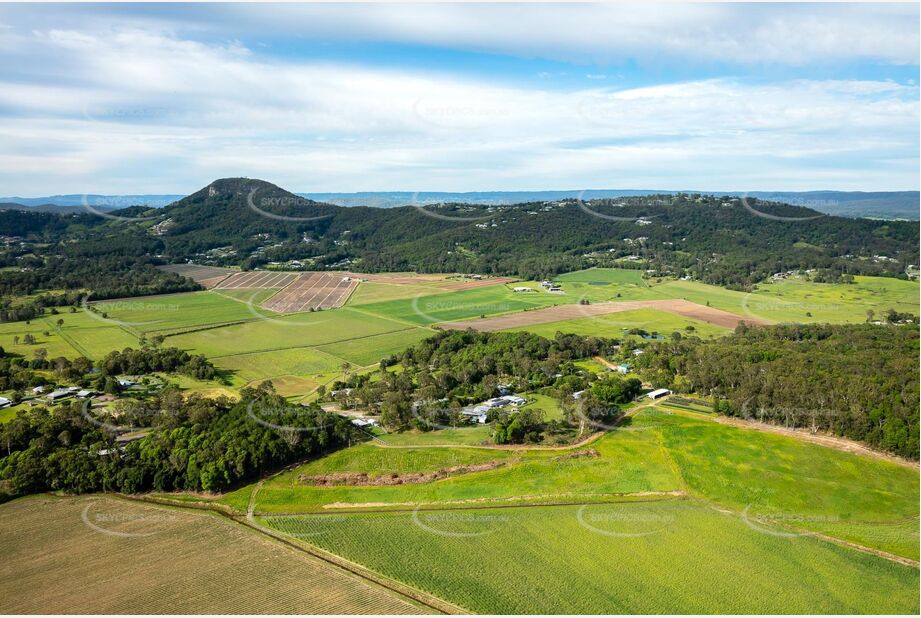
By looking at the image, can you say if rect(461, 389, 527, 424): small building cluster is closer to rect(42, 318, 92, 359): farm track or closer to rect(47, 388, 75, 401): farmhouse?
rect(47, 388, 75, 401): farmhouse

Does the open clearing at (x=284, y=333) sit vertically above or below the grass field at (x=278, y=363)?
above

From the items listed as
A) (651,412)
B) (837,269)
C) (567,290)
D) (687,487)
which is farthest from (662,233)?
(687,487)

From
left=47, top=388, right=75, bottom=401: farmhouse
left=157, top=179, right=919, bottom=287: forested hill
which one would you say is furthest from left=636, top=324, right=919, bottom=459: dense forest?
left=157, top=179, right=919, bottom=287: forested hill

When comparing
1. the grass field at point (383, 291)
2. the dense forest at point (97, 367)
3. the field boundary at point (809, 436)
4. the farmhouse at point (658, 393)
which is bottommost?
the field boundary at point (809, 436)

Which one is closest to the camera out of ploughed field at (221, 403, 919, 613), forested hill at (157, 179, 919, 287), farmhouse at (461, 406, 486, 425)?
ploughed field at (221, 403, 919, 613)

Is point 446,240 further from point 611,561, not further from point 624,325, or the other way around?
point 611,561

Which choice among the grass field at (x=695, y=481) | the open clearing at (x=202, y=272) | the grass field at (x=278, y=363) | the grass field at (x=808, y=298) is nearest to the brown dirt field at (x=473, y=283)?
the grass field at (x=808, y=298)

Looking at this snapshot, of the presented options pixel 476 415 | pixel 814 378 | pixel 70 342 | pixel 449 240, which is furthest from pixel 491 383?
pixel 449 240

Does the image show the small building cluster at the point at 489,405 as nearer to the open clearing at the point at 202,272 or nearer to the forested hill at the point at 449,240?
the forested hill at the point at 449,240
